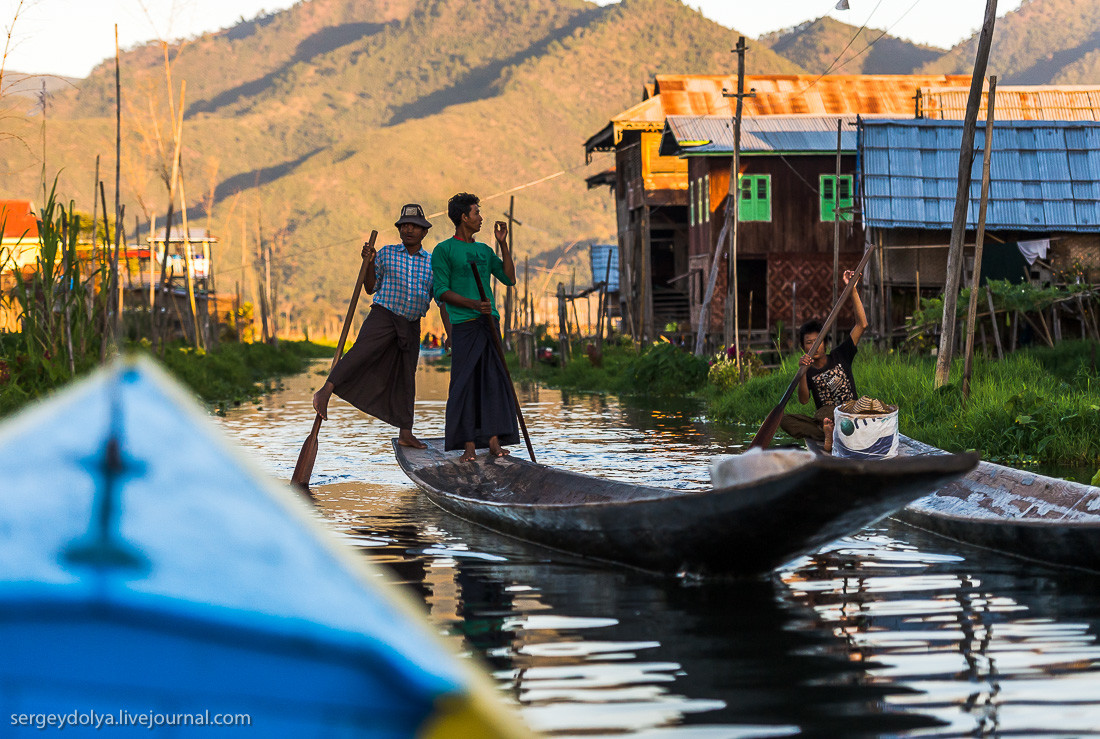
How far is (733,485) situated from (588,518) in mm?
1158

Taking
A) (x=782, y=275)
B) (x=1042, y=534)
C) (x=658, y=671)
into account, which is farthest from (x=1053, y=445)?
(x=782, y=275)

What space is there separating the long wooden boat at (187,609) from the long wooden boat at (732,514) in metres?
3.01

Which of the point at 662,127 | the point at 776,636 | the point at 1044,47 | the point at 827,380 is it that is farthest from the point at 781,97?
the point at 1044,47

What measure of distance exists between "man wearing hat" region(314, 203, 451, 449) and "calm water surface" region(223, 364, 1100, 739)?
3.96ft

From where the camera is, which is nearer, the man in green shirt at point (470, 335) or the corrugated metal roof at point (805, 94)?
the man in green shirt at point (470, 335)

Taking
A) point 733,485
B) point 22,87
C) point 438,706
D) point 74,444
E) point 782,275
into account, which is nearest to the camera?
point 438,706

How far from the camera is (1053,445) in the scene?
1005cm

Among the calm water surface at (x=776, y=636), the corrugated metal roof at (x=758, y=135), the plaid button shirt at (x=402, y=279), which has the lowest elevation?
the calm water surface at (x=776, y=636)

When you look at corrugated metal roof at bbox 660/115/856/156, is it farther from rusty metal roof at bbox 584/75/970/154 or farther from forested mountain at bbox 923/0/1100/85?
forested mountain at bbox 923/0/1100/85

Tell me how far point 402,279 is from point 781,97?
23833 millimetres

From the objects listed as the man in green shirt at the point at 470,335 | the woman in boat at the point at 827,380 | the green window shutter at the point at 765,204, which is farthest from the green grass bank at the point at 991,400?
the green window shutter at the point at 765,204

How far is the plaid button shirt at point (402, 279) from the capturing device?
8.94m

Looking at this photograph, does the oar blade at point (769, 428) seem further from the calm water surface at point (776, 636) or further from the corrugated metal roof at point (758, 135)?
the corrugated metal roof at point (758, 135)

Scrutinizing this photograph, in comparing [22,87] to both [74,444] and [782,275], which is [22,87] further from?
[782,275]
